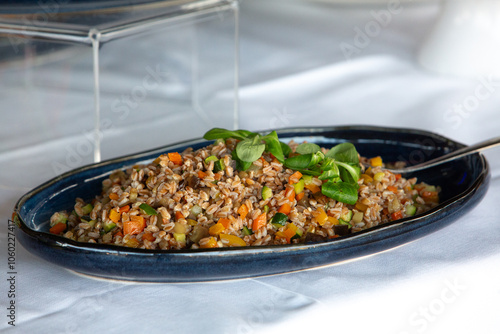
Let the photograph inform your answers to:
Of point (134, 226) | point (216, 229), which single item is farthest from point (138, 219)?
point (216, 229)

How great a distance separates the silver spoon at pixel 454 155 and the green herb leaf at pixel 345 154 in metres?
0.15

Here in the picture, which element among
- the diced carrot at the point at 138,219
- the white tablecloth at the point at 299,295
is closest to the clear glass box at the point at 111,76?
the white tablecloth at the point at 299,295

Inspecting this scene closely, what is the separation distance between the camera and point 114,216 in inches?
40.1

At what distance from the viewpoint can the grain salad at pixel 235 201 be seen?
996 millimetres

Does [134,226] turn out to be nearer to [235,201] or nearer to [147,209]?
[147,209]

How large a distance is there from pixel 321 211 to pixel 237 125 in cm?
84

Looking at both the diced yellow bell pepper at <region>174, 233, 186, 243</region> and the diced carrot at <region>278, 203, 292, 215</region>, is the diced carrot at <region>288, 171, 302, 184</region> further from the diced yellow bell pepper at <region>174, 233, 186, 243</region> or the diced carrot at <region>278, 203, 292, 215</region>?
the diced yellow bell pepper at <region>174, 233, 186, 243</region>

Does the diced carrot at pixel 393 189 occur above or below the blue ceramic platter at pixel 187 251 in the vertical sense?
above

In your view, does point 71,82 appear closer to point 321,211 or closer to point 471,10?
point 321,211

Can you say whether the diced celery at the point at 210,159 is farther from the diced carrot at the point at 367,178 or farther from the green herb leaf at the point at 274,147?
the diced carrot at the point at 367,178

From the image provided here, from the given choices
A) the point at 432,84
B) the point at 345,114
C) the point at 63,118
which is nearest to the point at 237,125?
the point at 345,114

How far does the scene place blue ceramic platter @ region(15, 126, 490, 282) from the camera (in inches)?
35.0

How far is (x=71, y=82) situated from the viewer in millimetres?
1884

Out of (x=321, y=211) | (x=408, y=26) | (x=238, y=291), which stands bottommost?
(x=238, y=291)
